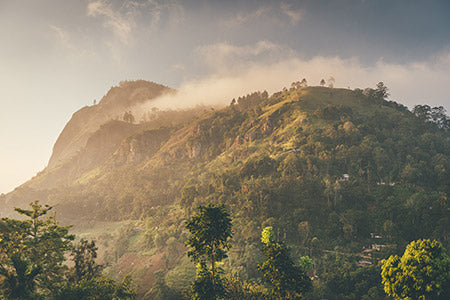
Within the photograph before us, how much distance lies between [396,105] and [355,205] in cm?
14703

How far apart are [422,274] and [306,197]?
6119 centimetres

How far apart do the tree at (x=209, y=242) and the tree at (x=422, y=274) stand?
63.7 feet

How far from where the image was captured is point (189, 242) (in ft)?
81.3

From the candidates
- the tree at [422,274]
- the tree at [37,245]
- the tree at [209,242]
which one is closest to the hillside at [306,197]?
the tree at [422,274]

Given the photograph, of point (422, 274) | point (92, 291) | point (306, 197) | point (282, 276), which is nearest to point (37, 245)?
point (92, 291)

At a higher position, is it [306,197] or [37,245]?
[37,245]

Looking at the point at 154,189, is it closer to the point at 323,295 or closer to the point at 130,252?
the point at 130,252

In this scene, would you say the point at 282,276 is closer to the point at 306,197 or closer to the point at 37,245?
the point at 37,245

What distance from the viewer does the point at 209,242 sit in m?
25.0

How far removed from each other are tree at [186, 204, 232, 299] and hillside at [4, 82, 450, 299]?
35.9 meters

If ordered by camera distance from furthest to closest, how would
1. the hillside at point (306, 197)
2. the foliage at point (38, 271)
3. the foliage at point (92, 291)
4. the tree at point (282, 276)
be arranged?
1. the hillside at point (306, 197)
2. the tree at point (282, 276)
3. the foliage at point (92, 291)
4. the foliage at point (38, 271)

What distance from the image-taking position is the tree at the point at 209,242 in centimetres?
2467

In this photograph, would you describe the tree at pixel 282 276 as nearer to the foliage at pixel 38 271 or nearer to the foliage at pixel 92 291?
the foliage at pixel 38 271

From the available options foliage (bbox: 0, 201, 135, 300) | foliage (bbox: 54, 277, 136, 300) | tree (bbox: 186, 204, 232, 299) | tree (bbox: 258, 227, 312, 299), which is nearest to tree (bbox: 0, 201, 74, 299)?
foliage (bbox: 0, 201, 135, 300)
